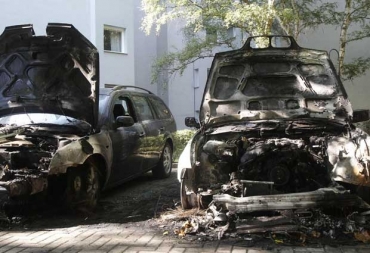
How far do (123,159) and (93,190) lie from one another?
1053 mm

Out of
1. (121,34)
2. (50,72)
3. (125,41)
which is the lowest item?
(50,72)

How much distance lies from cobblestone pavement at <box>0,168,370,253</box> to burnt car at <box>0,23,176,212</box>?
38 centimetres

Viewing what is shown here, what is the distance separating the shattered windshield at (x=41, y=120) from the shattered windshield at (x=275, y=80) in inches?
80.2

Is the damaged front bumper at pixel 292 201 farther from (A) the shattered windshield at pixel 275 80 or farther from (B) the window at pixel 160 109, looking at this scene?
(B) the window at pixel 160 109

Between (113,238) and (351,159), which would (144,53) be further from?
(351,159)

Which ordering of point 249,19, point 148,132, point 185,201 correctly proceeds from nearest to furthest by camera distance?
1. point 185,201
2. point 148,132
3. point 249,19

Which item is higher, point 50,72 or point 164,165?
point 50,72

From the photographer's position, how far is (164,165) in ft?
31.4

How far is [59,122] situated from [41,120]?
0.31 metres

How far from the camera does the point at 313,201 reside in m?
4.66

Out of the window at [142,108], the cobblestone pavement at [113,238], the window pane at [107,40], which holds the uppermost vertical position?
the window pane at [107,40]

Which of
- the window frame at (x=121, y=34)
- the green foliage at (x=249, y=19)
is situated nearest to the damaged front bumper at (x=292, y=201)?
the green foliage at (x=249, y=19)

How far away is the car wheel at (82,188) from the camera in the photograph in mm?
6207

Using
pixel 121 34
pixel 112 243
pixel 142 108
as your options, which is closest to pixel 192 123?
pixel 142 108
